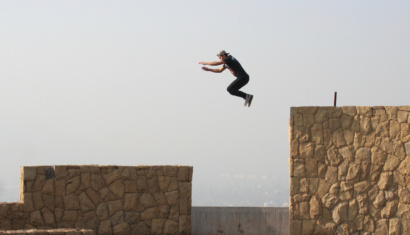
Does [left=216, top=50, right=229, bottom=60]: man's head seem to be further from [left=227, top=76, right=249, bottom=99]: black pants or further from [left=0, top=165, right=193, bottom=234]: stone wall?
[left=0, top=165, right=193, bottom=234]: stone wall

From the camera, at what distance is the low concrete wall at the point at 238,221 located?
1769 centimetres

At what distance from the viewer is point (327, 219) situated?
1677 centimetres

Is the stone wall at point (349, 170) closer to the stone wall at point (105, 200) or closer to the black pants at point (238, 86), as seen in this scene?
the black pants at point (238, 86)

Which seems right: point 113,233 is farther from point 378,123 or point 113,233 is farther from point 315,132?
point 378,123

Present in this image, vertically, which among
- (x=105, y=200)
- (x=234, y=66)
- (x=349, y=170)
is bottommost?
(x=105, y=200)

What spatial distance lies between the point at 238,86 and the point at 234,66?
0.47m

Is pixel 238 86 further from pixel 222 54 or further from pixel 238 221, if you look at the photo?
pixel 238 221

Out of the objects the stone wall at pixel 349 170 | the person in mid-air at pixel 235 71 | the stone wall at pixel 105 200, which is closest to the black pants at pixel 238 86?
the person in mid-air at pixel 235 71

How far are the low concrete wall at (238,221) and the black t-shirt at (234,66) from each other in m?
3.10

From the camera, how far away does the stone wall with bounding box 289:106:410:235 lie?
655 inches

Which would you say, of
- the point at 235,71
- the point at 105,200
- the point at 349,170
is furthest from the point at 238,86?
the point at 105,200

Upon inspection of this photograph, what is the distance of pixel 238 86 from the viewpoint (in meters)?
17.4

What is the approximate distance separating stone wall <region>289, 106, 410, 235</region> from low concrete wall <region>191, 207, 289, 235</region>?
96 cm

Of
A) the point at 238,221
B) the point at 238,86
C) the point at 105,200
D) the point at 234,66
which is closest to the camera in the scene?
the point at 105,200
